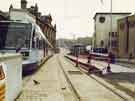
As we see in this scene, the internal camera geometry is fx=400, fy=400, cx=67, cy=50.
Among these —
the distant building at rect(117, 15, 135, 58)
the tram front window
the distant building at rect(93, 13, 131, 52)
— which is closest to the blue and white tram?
the tram front window

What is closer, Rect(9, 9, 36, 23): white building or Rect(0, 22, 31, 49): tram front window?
Rect(0, 22, 31, 49): tram front window

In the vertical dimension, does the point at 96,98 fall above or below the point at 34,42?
below

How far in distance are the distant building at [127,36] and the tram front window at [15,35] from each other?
1774 inches

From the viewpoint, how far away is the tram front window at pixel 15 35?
72.9 ft

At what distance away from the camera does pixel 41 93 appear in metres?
14.1

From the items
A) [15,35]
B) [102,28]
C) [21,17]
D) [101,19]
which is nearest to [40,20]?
[101,19]

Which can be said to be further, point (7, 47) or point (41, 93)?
point (7, 47)

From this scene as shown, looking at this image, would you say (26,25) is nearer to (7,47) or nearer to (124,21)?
(7,47)

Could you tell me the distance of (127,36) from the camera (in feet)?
239

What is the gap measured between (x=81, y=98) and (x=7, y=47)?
32.6ft

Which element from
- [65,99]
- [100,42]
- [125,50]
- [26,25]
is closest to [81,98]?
[65,99]

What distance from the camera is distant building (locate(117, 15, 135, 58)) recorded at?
69625 mm

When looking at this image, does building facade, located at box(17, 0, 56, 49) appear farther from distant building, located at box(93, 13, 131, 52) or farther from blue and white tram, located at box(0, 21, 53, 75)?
blue and white tram, located at box(0, 21, 53, 75)

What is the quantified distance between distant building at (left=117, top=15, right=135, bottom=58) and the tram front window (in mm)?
45064
